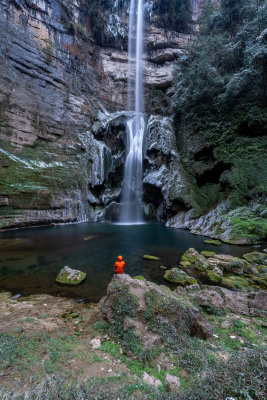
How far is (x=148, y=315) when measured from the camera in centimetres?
315

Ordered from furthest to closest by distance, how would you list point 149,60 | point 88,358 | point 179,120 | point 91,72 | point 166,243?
point 149,60 → point 91,72 → point 179,120 → point 166,243 → point 88,358

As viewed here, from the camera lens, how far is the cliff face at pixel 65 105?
663 inches

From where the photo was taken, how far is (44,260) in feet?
26.2

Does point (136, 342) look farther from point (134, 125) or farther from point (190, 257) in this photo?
point (134, 125)

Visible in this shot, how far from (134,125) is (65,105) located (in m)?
8.28

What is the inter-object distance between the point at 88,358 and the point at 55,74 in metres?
25.7

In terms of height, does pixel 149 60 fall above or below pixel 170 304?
above

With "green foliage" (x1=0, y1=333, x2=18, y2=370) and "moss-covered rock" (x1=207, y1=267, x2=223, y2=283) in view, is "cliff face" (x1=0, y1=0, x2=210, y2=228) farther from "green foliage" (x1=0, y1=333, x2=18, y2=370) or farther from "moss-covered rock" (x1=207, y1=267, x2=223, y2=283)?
"green foliage" (x1=0, y1=333, x2=18, y2=370)

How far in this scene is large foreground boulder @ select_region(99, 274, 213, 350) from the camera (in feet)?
9.77

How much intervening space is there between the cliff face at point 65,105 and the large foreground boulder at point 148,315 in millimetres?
14066

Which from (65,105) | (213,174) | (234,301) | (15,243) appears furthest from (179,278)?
(65,105)

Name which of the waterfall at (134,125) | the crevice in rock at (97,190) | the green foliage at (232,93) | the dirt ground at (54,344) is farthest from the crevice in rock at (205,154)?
the dirt ground at (54,344)

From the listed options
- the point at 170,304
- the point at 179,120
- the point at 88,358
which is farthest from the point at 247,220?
the point at 179,120

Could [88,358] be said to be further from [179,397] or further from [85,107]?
[85,107]
